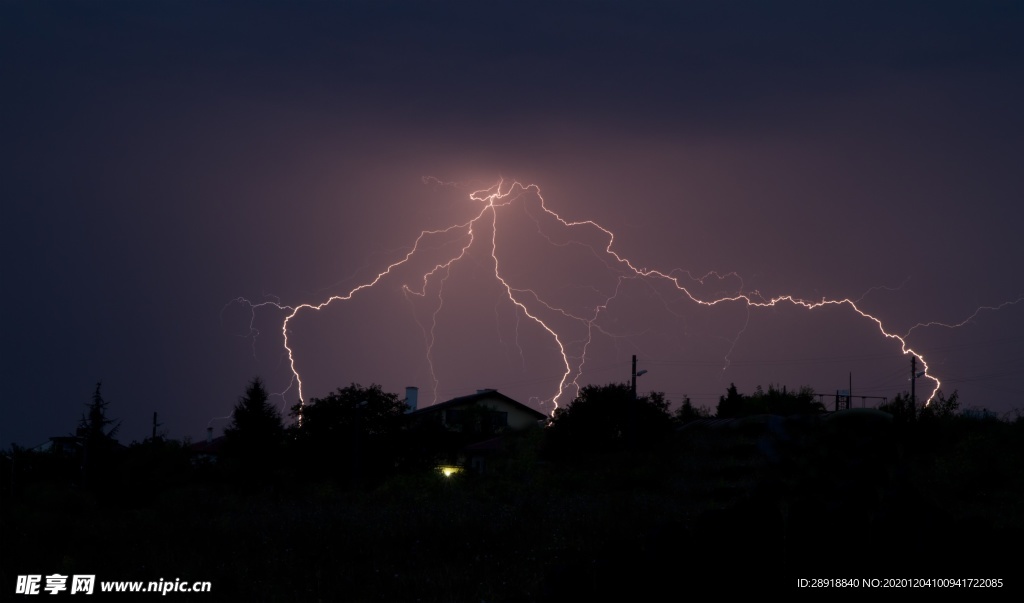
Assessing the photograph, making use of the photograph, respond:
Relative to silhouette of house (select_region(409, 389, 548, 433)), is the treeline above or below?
below

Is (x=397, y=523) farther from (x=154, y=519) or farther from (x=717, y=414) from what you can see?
(x=717, y=414)

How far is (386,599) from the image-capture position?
32.0 feet

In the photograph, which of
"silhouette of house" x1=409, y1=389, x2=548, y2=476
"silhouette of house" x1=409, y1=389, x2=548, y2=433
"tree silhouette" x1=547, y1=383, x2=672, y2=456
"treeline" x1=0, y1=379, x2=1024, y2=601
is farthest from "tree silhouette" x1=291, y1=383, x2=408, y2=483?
"silhouette of house" x1=409, y1=389, x2=548, y2=433

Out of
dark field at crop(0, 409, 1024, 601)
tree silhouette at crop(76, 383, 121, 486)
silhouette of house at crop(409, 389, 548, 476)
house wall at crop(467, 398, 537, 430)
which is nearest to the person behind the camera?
dark field at crop(0, 409, 1024, 601)

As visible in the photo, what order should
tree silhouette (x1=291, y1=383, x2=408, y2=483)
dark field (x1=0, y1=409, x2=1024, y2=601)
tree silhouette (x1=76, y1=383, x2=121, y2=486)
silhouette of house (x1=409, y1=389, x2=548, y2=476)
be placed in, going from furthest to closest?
silhouette of house (x1=409, y1=389, x2=548, y2=476) < tree silhouette (x1=291, y1=383, x2=408, y2=483) < tree silhouette (x1=76, y1=383, x2=121, y2=486) < dark field (x1=0, y1=409, x2=1024, y2=601)

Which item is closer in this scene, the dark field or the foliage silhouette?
the dark field

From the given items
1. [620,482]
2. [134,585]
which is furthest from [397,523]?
[620,482]

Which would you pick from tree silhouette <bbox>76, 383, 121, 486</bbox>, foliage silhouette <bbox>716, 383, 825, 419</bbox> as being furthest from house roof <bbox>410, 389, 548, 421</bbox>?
tree silhouette <bbox>76, 383, 121, 486</bbox>

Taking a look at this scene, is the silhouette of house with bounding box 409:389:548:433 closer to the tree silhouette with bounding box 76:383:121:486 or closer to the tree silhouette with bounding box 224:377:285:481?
the tree silhouette with bounding box 224:377:285:481

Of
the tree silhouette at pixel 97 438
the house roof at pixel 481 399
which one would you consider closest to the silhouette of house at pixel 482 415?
the house roof at pixel 481 399

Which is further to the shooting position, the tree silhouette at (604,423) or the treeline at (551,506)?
the tree silhouette at (604,423)

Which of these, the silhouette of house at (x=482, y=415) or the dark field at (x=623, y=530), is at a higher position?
the silhouette of house at (x=482, y=415)

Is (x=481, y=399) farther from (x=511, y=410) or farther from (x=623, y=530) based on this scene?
(x=623, y=530)

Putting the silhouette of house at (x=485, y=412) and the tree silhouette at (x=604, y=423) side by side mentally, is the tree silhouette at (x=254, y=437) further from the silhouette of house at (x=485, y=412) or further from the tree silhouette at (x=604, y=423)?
the silhouette of house at (x=485, y=412)
